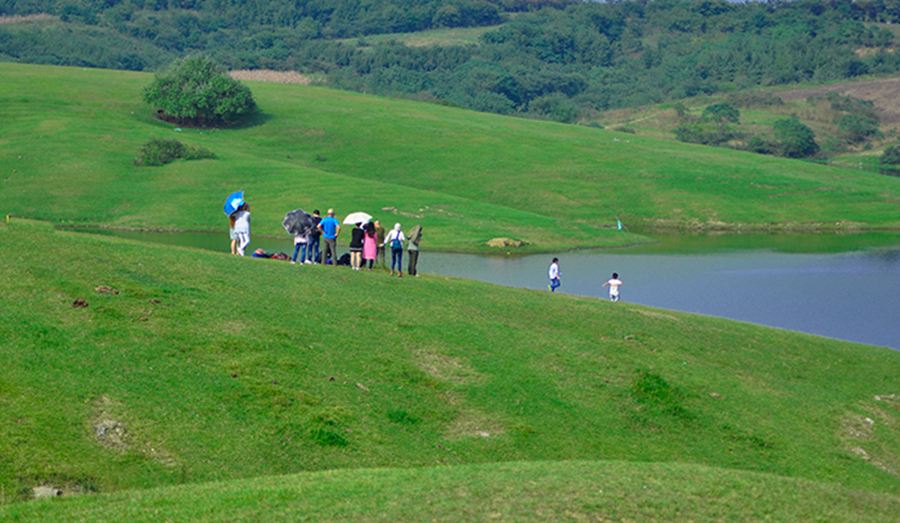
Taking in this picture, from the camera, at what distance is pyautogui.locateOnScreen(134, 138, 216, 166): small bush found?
3009 inches

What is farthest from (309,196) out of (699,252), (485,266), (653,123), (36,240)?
(653,123)

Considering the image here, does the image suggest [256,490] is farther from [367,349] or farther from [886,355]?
[886,355]

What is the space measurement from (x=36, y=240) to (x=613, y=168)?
255 ft

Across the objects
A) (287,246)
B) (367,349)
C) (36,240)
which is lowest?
(287,246)

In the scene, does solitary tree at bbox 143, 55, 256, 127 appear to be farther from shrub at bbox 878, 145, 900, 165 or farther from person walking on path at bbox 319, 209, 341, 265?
shrub at bbox 878, 145, 900, 165

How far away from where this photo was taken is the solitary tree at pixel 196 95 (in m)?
95.8

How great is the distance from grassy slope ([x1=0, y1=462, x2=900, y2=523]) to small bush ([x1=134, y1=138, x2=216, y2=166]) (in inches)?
2739

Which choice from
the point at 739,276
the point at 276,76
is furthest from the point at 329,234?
the point at 276,76

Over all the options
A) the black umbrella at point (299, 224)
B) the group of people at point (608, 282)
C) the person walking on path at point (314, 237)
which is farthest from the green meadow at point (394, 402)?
the group of people at point (608, 282)

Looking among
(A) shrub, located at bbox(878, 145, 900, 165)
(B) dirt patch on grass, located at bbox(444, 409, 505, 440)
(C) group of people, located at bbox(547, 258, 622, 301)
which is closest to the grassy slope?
(B) dirt patch on grass, located at bbox(444, 409, 505, 440)

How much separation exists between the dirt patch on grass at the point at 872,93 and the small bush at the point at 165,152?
144 metres

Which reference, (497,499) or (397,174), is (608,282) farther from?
(397,174)

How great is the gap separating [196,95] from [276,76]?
3653 inches

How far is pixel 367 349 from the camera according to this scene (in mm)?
20438
